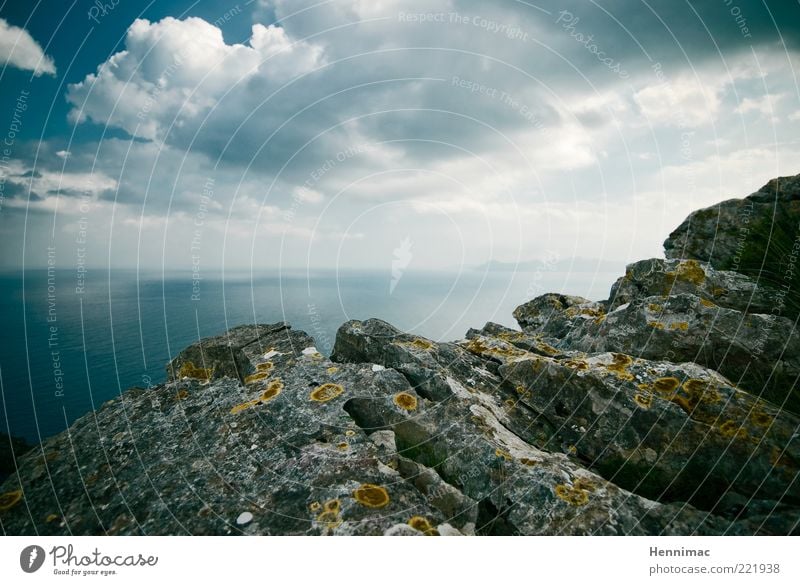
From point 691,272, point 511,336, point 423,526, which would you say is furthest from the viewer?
point 511,336

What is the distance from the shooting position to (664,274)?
936 cm

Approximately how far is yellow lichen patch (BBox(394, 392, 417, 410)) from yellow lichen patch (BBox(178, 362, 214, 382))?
430cm

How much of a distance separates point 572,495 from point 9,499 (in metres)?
8.03

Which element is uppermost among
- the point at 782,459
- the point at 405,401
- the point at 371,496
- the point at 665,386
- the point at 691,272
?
the point at 691,272

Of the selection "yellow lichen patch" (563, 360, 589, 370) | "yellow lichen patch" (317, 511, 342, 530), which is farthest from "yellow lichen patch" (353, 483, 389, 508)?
"yellow lichen patch" (563, 360, 589, 370)

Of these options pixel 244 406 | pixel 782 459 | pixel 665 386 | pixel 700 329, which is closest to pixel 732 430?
pixel 782 459

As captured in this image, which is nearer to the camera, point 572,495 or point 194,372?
point 572,495

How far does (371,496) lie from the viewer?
466cm

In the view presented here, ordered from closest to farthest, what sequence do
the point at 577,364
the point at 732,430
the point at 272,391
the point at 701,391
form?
1. the point at 732,430
2. the point at 701,391
3. the point at 272,391
4. the point at 577,364

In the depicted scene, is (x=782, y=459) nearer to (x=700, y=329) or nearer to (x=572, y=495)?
(x=700, y=329)

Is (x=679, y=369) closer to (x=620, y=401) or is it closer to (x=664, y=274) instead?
(x=620, y=401)

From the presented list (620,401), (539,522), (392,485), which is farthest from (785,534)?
(392,485)

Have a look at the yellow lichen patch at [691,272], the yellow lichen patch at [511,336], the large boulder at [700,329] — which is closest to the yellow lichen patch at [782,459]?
the large boulder at [700,329]

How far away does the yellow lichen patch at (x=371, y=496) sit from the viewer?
455 cm
